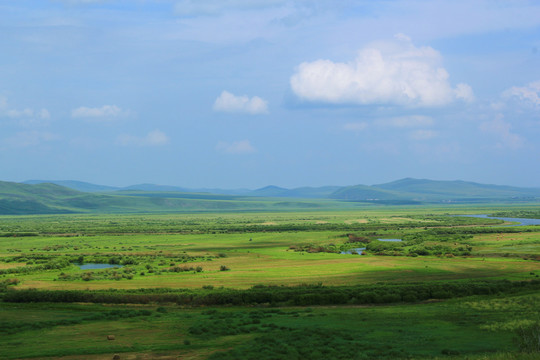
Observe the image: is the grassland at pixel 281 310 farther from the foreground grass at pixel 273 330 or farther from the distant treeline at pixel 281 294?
the distant treeline at pixel 281 294

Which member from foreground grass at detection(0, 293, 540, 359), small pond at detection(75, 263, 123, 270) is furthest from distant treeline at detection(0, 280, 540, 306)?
small pond at detection(75, 263, 123, 270)

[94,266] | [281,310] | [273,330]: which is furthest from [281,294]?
[94,266]

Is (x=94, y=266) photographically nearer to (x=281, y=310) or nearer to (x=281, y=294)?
(x=281, y=294)

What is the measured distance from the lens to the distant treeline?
4572 cm

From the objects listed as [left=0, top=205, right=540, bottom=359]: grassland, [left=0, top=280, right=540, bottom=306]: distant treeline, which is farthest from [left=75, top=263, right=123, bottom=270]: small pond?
[left=0, top=280, right=540, bottom=306]: distant treeline

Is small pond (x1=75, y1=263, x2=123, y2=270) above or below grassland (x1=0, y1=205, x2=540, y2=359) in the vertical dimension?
below

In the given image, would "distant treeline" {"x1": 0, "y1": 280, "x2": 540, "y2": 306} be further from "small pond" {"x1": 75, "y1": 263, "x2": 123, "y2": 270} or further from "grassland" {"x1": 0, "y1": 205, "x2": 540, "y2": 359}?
"small pond" {"x1": 75, "y1": 263, "x2": 123, "y2": 270}

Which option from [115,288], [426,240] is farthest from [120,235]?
[115,288]

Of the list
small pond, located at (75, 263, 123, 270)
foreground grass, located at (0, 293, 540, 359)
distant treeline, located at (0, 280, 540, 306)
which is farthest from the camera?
small pond, located at (75, 263, 123, 270)

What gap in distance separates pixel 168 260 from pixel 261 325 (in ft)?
138

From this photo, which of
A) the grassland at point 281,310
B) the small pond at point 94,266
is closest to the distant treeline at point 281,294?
the grassland at point 281,310

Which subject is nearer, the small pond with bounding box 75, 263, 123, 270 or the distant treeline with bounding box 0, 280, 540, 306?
the distant treeline with bounding box 0, 280, 540, 306

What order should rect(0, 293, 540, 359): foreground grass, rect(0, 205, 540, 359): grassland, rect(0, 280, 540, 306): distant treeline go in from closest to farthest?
rect(0, 293, 540, 359): foreground grass < rect(0, 205, 540, 359): grassland < rect(0, 280, 540, 306): distant treeline

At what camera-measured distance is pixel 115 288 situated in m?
52.4
